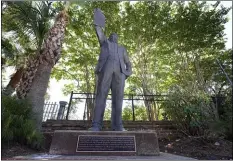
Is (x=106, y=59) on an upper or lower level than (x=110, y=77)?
upper

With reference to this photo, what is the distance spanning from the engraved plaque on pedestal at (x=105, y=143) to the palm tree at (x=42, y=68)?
315cm

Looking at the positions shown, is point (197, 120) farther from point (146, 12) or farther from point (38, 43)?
point (146, 12)

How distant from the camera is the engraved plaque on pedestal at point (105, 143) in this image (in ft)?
15.3

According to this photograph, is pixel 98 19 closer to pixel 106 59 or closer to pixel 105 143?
pixel 106 59

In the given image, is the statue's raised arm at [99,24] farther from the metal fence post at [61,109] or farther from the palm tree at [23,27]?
the metal fence post at [61,109]

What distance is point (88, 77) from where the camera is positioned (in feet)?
59.9

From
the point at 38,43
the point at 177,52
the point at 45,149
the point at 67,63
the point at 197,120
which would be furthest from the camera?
the point at 67,63

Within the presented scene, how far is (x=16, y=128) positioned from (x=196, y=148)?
5.18 meters

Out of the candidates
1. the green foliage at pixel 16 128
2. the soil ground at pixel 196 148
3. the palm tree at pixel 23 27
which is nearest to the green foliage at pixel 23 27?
the palm tree at pixel 23 27

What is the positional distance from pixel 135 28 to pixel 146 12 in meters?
1.23

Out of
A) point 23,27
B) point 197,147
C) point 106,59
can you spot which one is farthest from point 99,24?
point 23,27

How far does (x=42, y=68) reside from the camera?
913cm

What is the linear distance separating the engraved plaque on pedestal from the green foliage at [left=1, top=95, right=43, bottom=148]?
1.86 m

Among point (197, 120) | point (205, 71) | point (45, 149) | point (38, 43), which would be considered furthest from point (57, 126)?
point (205, 71)
